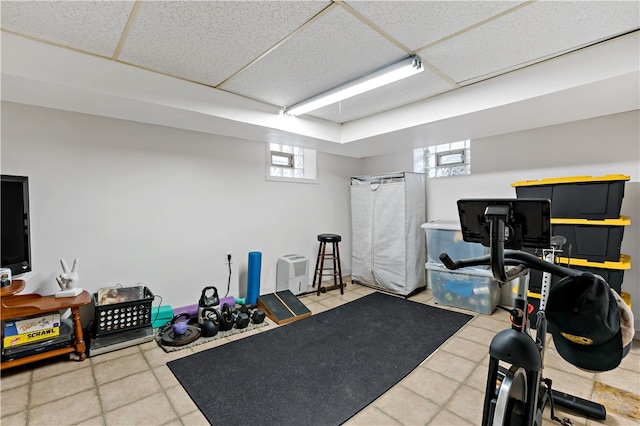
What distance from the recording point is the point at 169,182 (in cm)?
332

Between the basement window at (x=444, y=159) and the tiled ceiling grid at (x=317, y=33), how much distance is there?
5.29 ft

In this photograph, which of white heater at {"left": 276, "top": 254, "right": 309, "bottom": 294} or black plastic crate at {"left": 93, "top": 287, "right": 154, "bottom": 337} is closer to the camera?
black plastic crate at {"left": 93, "top": 287, "right": 154, "bottom": 337}

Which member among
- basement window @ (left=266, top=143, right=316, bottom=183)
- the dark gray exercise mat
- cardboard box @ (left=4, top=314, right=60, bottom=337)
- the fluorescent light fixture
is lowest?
the dark gray exercise mat

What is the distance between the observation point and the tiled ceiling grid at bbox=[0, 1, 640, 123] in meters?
1.72

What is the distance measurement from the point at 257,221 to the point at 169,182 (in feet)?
3.90

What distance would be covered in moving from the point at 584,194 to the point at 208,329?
12.2 ft

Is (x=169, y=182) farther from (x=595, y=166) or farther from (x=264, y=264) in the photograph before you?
(x=595, y=166)

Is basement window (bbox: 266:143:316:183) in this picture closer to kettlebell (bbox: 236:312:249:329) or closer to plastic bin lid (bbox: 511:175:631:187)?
kettlebell (bbox: 236:312:249:329)

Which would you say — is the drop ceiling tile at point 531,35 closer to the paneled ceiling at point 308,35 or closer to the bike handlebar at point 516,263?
the paneled ceiling at point 308,35

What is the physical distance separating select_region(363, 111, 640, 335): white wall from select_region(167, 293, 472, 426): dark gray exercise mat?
163cm

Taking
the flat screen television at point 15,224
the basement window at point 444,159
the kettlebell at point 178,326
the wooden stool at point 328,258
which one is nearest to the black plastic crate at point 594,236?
the basement window at point 444,159

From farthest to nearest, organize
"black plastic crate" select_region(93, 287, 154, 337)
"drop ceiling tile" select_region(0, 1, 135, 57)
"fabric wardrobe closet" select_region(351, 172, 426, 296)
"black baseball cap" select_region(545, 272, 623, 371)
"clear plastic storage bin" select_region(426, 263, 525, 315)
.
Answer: "fabric wardrobe closet" select_region(351, 172, 426, 296)
"clear plastic storage bin" select_region(426, 263, 525, 315)
"black plastic crate" select_region(93, 287, 154, 337)
"drop ceiling tile" select_region(0, 1, 135, 57)
"black baseball cap" select_region(545, 272, 623, 371)

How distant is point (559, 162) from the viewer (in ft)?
10.9

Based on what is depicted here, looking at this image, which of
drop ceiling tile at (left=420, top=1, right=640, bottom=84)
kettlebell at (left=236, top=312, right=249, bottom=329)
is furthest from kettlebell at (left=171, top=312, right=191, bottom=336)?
drop ceiling tile at (left=420, top=1, right=640, bottom=84)
